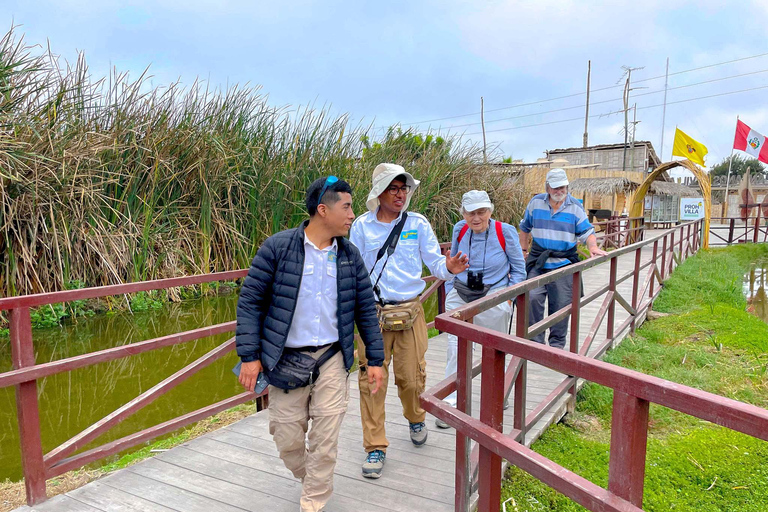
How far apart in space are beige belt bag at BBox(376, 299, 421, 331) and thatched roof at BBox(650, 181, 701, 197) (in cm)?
2692

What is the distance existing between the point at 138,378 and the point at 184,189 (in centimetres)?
301

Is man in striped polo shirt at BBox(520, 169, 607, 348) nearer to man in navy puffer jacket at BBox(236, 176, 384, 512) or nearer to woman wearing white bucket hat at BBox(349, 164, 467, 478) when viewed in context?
Answer: woman wearing white bucket hat at BBox(349, 164, 467, 478)

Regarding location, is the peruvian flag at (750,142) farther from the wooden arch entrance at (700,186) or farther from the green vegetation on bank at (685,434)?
the green vegetation on bank at (685,434)

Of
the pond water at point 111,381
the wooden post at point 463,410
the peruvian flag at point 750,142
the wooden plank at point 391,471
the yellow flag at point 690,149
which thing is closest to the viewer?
the wooden post at point 463,410

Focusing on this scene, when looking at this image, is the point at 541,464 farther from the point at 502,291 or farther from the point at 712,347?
the point at 712,347

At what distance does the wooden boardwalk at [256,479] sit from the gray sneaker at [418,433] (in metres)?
0.04

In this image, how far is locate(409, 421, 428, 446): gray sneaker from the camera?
2932 millimetres

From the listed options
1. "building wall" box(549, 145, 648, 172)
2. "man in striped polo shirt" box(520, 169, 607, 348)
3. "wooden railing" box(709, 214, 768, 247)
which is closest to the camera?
"man in striped polo shirt" box(520, 169, 607, 348)

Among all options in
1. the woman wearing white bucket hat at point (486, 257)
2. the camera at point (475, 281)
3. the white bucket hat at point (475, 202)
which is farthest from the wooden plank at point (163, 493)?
the white bucket hat at point (475, 202)

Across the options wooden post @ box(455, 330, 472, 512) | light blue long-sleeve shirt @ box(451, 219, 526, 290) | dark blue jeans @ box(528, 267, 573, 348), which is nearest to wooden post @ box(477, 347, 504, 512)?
wooden post @ box(455, 330, 472, 512)

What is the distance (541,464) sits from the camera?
1547mm

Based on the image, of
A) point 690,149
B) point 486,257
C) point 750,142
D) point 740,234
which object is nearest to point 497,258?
point 486,257

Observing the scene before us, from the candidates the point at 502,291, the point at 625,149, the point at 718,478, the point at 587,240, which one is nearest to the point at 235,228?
the point at 587,240

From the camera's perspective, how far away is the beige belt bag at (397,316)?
2600 mm
